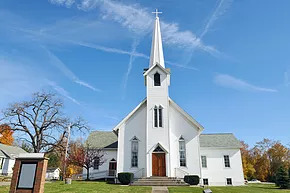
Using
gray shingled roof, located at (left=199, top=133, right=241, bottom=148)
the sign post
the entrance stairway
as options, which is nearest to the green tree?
gray shingled roof, located at (left=199, top=133, right=241, bottom=148)

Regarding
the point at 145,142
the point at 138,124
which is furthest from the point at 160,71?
the point at 145,142

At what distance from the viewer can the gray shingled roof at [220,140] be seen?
28.1 m

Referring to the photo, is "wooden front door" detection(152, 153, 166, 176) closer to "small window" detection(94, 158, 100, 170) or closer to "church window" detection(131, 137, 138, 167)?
"church window" detection(131, 137, 138, 167)

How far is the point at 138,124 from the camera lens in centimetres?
2345

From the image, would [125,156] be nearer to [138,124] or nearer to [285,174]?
[138,124]

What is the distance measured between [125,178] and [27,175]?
41.2ft

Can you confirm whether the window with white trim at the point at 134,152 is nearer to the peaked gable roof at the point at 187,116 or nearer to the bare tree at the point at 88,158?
the bare tree at the point at 88,158

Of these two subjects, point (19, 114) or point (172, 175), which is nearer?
point (172, 175)

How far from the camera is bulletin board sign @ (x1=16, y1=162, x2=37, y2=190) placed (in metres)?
8.74

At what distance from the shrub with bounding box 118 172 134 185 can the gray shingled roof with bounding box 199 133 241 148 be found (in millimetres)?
12409

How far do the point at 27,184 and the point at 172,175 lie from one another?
598 inches

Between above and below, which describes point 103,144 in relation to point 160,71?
below

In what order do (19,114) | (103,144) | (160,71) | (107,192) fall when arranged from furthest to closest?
1. (103,144)
2. (19,114)
3. (160,71)
4. (107,192)

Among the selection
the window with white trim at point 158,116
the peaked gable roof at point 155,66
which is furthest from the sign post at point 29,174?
the peaked gable roof at point 155,66
